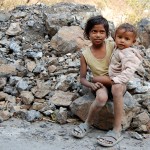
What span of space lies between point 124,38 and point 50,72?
134cm

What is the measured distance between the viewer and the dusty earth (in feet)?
10.5

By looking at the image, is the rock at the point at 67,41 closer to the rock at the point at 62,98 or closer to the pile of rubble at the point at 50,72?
the pile of rubble at the point at 50,72

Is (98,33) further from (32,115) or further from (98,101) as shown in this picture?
(32,115)

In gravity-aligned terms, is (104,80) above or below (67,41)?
below

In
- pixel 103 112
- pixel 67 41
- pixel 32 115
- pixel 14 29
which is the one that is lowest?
pixel 32 115

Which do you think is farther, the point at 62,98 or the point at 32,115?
the point at 62,98

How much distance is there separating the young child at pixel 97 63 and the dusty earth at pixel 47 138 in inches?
4.4

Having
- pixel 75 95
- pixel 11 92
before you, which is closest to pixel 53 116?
pixel 75 95

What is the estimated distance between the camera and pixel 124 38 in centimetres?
324

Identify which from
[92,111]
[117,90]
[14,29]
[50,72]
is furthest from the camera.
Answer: [14,29]

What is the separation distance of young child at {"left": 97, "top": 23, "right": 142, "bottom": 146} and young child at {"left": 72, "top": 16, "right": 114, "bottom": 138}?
0.10 meters

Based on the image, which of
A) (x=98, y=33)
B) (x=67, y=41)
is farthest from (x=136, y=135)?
(x=67, y=41)

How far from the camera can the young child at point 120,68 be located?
3.18 m

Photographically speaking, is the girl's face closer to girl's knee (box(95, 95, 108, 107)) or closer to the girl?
the girl
